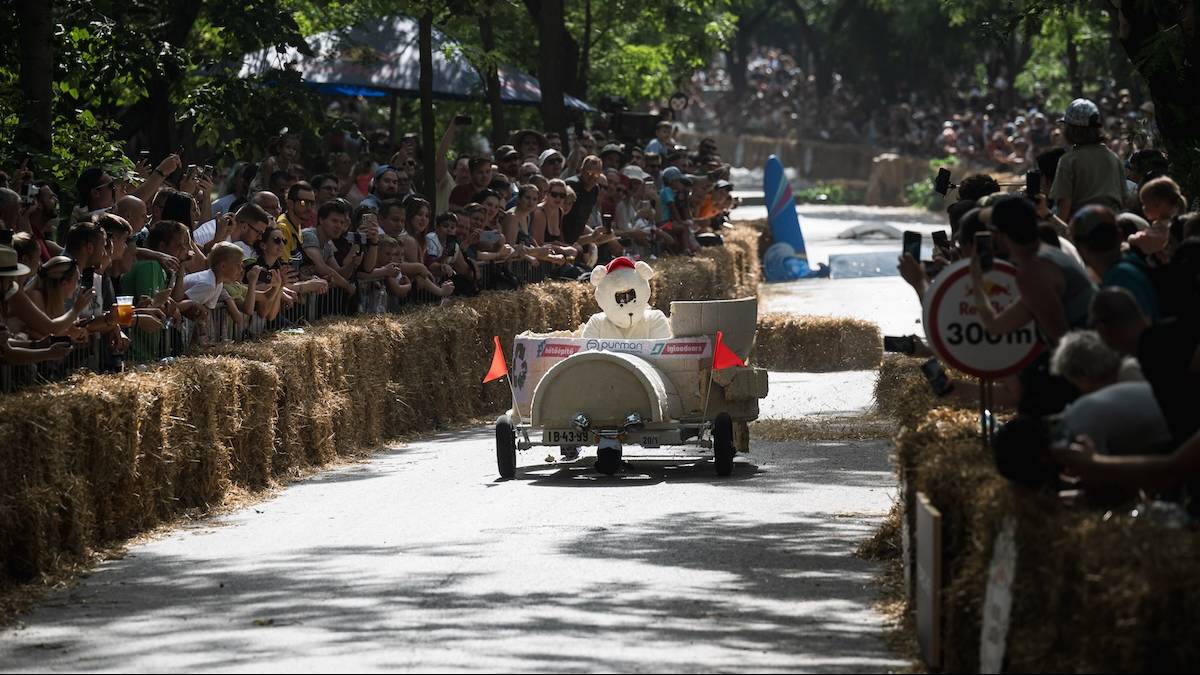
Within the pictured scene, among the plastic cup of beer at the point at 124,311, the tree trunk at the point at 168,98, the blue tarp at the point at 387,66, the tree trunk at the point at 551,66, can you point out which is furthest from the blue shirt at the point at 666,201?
the plastic cup of beer at the point at 124,311

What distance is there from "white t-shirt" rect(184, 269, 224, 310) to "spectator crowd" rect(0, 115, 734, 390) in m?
0.02

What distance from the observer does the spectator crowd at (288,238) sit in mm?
13273

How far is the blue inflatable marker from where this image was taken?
4072cm

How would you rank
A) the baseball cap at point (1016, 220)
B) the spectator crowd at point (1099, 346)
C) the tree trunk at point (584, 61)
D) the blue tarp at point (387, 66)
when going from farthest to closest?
1. the tree trunk at point (584, 61)
2. the blue tarp at point (387, 66)
3. the baseball cap at point (1016, 220)
4. the spectator crowd at point (1099, 346)

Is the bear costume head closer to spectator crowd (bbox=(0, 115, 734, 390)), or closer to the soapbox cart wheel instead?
the soapbox cart wheel

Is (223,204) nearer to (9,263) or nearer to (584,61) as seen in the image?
(9,263)

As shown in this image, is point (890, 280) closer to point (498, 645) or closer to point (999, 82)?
point (498, 645)

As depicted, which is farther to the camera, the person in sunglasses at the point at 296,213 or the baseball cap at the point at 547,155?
the baseball cap at the point at 547,155

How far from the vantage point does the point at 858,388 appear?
2441cm

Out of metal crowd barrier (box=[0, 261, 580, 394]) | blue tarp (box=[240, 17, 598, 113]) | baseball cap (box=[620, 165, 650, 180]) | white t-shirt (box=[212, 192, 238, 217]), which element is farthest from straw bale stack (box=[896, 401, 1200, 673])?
blue tarp (box=[240, 17, 598, 113])

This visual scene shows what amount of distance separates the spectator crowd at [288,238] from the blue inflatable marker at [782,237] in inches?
357

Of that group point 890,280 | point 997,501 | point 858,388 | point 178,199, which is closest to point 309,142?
point 858,388

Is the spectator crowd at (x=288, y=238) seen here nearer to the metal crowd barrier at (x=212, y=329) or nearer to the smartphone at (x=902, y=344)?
the metal crowd barrier at (x=212, y=329)

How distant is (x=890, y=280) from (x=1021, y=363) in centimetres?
2846
